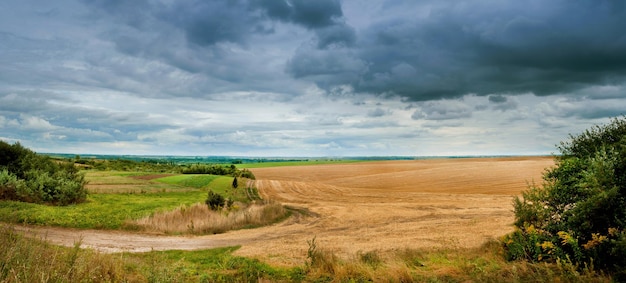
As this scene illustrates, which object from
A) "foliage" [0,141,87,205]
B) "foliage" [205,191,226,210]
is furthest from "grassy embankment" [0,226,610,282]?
"foliage" [0,141,87,205]

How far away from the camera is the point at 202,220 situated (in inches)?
1140

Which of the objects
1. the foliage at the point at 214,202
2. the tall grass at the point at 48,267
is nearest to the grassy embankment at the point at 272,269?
the tall grass at the point at 48,267

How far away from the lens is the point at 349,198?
53062mm

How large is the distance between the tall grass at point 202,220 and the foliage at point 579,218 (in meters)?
20.6

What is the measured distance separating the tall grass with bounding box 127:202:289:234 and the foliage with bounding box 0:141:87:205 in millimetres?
9807

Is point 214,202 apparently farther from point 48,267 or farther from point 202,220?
point 48,267

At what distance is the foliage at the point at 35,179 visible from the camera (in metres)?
30.1

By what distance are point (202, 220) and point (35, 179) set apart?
16231 millimetres

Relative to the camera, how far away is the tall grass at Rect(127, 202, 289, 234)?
26.8 m

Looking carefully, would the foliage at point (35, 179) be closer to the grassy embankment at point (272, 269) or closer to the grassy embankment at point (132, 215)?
the grassy embankment at point (132, 215)

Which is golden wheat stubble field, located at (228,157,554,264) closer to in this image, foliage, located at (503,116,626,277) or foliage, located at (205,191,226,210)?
foliage, located at (503,116,626,277)

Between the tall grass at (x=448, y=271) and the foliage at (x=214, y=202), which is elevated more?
the tall grass at (x=448, y=271)

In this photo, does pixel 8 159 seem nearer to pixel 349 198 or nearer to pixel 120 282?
pixel 120 282

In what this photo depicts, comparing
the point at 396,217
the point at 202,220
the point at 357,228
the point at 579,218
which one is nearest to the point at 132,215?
the point at 202,220
